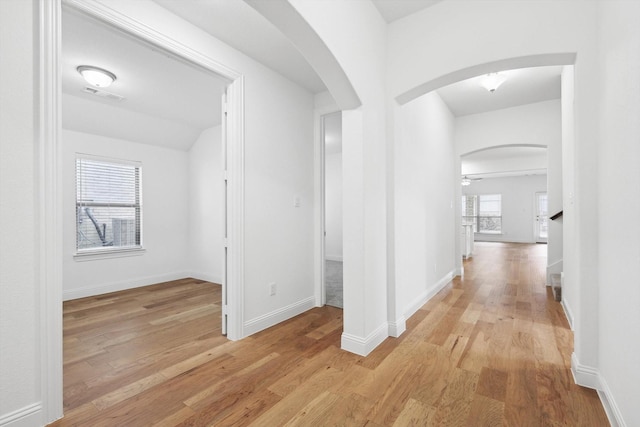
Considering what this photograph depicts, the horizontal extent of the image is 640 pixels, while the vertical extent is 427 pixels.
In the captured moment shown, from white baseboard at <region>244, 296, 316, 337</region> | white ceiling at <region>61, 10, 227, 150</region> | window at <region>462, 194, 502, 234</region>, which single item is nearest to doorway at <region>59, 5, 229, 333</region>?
white ceiling at <region>61, 10, 227, 150</region>

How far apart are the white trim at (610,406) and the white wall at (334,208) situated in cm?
539

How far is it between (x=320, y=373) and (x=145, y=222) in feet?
13.3

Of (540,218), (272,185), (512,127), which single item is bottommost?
(540,218)

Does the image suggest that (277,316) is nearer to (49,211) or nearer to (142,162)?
(49,211)

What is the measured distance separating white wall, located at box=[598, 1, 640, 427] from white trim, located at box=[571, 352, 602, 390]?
3.0 inches

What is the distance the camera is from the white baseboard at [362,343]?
2.21 m

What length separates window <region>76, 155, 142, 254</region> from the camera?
409cm

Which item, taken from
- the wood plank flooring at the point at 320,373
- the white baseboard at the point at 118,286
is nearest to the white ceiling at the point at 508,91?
the wood plank flooring at the point at 320,373

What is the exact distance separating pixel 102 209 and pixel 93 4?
3433 millimetres

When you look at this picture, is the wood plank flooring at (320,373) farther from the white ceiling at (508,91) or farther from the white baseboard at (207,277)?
the white ceiling at (508,91)

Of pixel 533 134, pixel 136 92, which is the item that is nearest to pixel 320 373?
pixel 136 92

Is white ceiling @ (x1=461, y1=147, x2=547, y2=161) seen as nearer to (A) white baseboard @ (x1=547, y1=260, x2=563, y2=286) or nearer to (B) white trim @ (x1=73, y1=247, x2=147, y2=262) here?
(A) white baseboard @ (x1=547, y1=260, x2=563, y2=286)

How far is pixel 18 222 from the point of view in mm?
1366

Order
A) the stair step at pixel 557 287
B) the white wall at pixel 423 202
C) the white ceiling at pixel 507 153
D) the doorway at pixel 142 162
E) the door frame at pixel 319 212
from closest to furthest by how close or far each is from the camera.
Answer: the white wall at pixel 423 202, the doorway at pixel 142 162, the door frame at pixel 319 212, the stair step at pixel 557 287, the white ceiling at pixel 507 153
